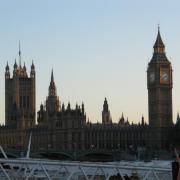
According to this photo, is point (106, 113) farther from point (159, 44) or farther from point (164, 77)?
point (164, 77)

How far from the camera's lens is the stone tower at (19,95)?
150m

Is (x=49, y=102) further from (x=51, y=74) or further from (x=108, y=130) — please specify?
(x=108, y=130)

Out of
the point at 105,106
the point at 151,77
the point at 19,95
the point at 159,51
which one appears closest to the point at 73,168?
the point at 151,77

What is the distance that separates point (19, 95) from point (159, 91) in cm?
4069

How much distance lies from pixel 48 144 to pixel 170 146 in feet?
79.5

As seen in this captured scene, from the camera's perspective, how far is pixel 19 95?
15712 centimetres

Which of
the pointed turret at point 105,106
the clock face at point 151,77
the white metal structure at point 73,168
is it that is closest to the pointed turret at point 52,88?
the pointed turret at point 105,106

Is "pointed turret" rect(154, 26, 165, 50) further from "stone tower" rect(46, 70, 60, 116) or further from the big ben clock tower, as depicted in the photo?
"stone tower" rect(46, 70, 60, 116)

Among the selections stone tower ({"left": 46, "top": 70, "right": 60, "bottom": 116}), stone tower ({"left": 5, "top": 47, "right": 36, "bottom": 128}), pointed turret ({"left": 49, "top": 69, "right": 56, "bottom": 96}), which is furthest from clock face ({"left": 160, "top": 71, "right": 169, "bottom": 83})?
pointed turret ({"left": 49, "top": 69, "right": 56, "bottom": 96})

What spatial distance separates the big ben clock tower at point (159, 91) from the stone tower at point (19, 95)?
29017 millimetres

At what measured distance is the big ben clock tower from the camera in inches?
4845

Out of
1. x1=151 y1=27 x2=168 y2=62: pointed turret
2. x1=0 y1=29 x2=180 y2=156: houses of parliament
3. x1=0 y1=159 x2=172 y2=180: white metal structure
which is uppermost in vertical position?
x1=151 y1=27 x2=168 y2=62: pointed turret

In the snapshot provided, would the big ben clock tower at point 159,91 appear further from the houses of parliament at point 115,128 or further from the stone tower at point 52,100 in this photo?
the stone tower at point 52,100

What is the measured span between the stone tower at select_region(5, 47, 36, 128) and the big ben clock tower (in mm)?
29017
